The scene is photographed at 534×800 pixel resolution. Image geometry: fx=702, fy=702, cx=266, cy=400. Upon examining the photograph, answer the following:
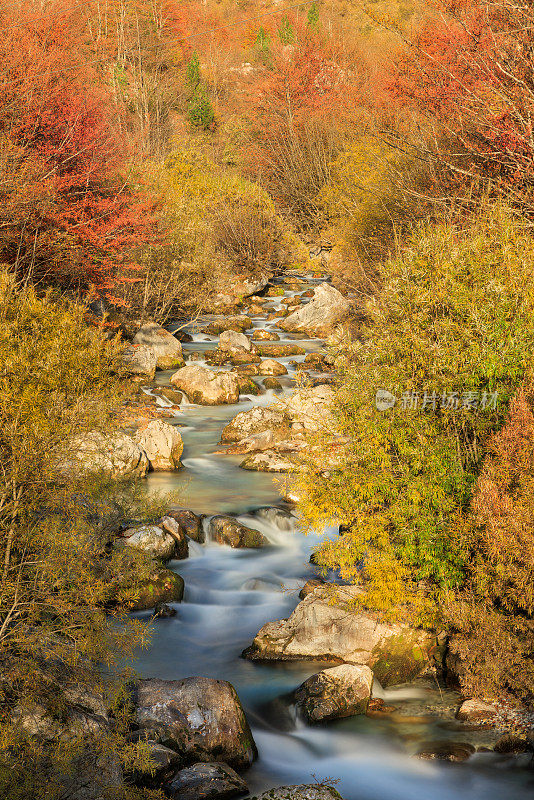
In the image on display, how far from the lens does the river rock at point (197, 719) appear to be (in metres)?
7.64

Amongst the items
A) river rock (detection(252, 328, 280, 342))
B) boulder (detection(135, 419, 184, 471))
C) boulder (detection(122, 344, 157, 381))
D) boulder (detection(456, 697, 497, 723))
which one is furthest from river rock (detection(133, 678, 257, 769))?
river rock (detection(252, 328, 280, 342))

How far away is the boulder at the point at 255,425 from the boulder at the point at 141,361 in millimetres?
4489

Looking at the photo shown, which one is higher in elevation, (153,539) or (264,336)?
(153,539)

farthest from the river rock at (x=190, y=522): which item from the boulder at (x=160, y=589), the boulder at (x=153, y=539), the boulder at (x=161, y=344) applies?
the boulder at (x=161, y=344)

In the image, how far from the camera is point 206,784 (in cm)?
706

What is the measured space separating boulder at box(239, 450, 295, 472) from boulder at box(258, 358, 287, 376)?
6684 millimetres

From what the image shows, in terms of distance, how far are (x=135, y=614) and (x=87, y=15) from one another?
4838 centimetres

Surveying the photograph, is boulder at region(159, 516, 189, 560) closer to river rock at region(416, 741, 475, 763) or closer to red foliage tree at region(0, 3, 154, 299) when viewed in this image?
river rock at region(416, 741, 475, 763)

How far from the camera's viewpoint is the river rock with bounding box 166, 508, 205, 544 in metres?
12.7

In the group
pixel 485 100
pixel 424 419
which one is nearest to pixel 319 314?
pixel 485 100

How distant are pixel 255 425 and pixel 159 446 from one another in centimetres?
307

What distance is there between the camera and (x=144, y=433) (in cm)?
1602

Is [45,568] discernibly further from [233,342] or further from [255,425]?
[233,342]

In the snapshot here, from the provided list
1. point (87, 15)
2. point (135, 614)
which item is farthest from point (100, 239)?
point (87, 15)
